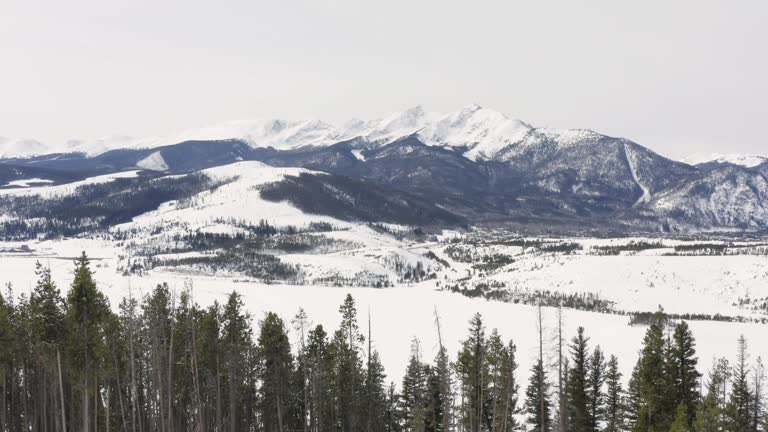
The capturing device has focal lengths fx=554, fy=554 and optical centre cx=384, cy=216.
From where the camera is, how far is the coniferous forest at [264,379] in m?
36.5

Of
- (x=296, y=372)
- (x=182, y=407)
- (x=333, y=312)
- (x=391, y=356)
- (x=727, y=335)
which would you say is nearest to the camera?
(x=182, y=407)

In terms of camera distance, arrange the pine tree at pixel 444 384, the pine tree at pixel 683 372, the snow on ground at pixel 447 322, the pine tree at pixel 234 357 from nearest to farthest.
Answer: the pine tree at pixel 444 384
the pine tree at pixel 683 372
the pine tree at pixel 234 357
the snow on ground at pixel 447 322

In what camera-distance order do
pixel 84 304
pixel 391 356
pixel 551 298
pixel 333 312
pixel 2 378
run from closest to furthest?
pixel 84 304 → pixel 2 378 → pixel 391 356 → pixel 333 312 → pixel 551 298

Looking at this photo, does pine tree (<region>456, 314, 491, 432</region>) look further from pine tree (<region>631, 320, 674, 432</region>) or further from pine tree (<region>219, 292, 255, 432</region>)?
pine tree (<region>219, 292, 255, 432</region>)

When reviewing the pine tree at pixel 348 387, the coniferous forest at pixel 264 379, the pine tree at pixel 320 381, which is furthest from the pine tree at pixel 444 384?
the pine tree at pixel 320 381

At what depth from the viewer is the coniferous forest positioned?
120 ft

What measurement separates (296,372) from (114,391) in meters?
16.2

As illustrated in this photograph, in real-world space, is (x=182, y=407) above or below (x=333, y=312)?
above

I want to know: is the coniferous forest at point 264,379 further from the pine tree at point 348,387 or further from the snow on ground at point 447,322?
the snow on ground at point 447,322

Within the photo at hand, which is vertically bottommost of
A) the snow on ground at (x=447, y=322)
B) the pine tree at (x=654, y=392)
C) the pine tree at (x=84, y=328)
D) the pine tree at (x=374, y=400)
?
the snow on ground at (x=447, y=322)

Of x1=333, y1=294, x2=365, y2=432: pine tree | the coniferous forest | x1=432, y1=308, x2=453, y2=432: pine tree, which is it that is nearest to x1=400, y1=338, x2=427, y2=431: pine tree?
the coniferous forest

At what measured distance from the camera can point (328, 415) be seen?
56156 mm

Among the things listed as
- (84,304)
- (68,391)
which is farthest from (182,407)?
(84,304)

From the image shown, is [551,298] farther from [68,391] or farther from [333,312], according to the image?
[68,391]
